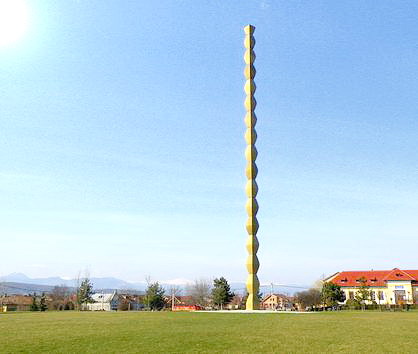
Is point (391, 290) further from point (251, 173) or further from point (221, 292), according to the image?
point (251, 173)

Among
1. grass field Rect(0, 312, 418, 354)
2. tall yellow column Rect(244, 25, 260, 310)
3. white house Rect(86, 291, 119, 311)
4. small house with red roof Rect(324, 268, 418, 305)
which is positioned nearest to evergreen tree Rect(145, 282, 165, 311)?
white house Rect(86, 291, 119, 311)

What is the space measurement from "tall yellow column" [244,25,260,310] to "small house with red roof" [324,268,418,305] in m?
55.1

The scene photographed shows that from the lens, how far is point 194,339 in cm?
1230

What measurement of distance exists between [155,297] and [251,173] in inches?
1593

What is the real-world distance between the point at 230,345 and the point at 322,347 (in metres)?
2.21

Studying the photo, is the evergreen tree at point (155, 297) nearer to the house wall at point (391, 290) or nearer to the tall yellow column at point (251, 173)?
the house wall at point (391, 290)

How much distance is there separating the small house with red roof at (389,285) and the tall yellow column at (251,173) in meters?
55.1

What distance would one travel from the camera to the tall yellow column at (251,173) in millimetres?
28828

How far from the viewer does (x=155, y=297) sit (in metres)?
65.6

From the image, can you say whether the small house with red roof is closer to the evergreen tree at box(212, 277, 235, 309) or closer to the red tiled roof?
the red tiled roof

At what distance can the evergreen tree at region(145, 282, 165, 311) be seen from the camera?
216 feet

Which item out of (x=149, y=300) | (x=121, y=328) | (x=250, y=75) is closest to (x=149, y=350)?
(x=121, y=328)

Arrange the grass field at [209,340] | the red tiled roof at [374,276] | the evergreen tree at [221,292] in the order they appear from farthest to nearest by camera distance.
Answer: the red tiled roof at [374,276], the evergreen tree at [221,292], the grass field at [209,340]

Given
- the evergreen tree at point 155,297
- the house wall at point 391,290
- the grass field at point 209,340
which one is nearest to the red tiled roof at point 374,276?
the house wall at point 391,290
